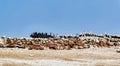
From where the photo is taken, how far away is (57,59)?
31016 mm

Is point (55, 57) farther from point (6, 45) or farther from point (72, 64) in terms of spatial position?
point (6, 45)

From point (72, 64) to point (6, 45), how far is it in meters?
9.95

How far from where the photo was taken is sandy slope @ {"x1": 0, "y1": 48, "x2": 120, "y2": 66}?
2898 centimetres

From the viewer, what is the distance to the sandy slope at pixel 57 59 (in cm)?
2898

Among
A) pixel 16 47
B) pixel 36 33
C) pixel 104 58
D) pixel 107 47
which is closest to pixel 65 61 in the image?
pixel 104 58

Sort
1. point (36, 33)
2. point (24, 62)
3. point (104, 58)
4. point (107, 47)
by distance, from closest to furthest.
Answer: point (24, 62) → point (104, 58) → point (107, 47) → point (36, 33)

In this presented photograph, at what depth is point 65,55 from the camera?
3312cm

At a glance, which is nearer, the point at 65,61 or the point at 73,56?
the point at 65,61

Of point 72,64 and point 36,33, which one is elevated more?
point 36,33

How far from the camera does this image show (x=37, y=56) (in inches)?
1253

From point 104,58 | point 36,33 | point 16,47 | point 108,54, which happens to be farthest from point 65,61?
point 36,33

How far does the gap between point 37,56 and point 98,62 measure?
4.13 metres

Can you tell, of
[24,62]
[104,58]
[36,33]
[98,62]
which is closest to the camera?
[24,62]

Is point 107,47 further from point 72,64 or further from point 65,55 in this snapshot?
point 72,64
